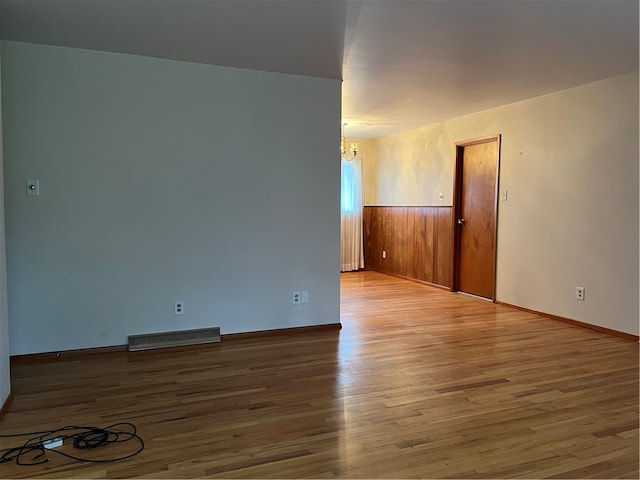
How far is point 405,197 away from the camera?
6.98 metres

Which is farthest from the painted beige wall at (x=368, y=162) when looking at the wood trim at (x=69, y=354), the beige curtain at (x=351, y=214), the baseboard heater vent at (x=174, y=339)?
the baseboard heater vent at (x=174, y=339)

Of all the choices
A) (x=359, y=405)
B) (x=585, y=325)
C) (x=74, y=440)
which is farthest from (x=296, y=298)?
(x=585, y=325)

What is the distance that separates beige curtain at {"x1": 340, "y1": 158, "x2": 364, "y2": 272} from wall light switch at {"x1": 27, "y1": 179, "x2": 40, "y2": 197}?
5.06 metres

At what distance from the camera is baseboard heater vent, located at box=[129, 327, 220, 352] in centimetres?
350

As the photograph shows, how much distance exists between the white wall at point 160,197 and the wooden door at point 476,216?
225 centimetres

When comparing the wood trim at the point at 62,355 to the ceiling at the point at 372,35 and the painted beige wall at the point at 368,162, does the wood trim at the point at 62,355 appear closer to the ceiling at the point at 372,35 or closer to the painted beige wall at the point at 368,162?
the ceiling at the point at 372,35

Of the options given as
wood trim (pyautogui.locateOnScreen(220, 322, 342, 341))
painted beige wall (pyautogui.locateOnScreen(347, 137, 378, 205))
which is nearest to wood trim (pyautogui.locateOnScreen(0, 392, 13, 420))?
wood trim (pyautogui.locateOnScreen(220, 322, 342, 341))

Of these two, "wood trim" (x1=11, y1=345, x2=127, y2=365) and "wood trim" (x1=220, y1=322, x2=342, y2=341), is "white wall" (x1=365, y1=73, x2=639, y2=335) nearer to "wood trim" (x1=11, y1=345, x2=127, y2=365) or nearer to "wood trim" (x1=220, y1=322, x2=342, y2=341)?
"wood trim" (x1=220, y1=322, x2=342, y2=341)

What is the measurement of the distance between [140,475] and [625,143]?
169 inches

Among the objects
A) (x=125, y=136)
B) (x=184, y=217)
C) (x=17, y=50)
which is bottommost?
(x=184, y=217)

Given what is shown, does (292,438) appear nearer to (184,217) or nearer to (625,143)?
(184,217)

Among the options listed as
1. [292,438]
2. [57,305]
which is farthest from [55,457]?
[57,305]

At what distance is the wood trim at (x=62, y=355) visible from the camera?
3242 millimetres

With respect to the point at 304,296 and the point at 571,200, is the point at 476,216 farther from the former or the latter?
the point at 304,296
